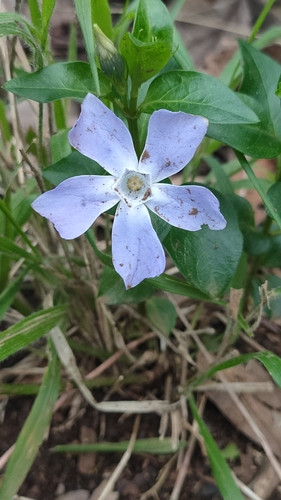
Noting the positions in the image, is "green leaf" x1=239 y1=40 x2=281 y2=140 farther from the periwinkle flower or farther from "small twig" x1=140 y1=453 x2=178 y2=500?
"small twig" x1=140 y1=453 x2=178 y2=500

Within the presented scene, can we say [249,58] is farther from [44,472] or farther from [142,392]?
[44,472]

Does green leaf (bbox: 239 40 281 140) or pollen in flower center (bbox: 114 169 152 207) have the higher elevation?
green leaf (bbox: 239 40 281 140)

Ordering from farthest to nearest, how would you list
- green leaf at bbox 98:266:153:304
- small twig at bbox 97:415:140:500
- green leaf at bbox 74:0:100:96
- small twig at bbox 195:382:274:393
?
small twig at bbox 195:382:274:393 → small twig at bbox 97:415:140:500 → green leaf at bbox 98:266:153:304 → green leaf at bbox 74:0:100:96

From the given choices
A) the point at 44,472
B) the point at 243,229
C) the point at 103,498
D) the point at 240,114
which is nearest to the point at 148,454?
the point at 103,498

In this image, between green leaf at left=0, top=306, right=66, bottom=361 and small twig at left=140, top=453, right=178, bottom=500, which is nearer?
green leaf at left=0, top=306, right=66, bottom=361

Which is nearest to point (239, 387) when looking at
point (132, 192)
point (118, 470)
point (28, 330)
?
point (118, 470)

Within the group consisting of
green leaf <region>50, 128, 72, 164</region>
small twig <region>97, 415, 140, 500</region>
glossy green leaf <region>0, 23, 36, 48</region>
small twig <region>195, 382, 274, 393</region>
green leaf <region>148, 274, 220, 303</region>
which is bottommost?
small twig <region>97, 415, 140, 500</region>

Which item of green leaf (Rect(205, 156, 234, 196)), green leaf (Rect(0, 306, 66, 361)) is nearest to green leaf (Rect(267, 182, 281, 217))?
green leaf (Rect(205, 156, 234, 196))
